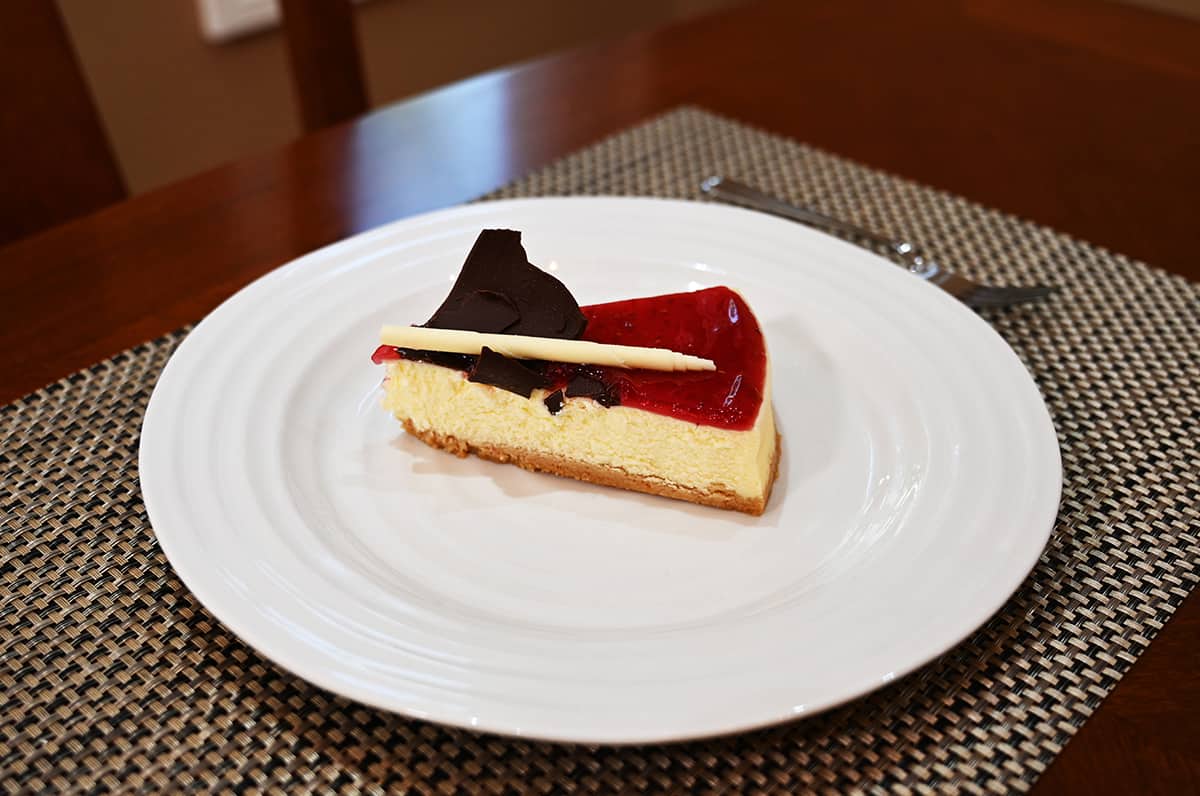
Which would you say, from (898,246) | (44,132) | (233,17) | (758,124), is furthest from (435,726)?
(233,17)

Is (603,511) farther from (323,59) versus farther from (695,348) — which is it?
(323,59)

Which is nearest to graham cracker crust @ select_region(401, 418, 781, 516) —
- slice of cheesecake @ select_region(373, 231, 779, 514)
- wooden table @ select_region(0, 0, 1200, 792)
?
slice of cheesecake @ select_region(373, 231, 779, 514)

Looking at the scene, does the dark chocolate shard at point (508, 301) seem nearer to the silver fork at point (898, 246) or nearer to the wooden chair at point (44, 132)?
the silver fork at point (898, 246)

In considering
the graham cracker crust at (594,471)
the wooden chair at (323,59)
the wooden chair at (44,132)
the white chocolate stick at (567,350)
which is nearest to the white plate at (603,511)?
the graham cracker crust at (594,471)

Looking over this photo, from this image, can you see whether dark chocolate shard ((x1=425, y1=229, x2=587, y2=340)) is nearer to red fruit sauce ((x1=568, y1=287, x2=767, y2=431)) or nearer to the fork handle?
red fruit sauce ((x1=568, y1=287, x2=767, y2=431))

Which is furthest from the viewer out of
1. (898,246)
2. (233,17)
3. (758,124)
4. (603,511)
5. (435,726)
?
(233,17)

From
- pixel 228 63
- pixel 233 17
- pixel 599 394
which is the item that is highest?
pixel 599 394

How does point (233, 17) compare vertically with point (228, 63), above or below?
above
